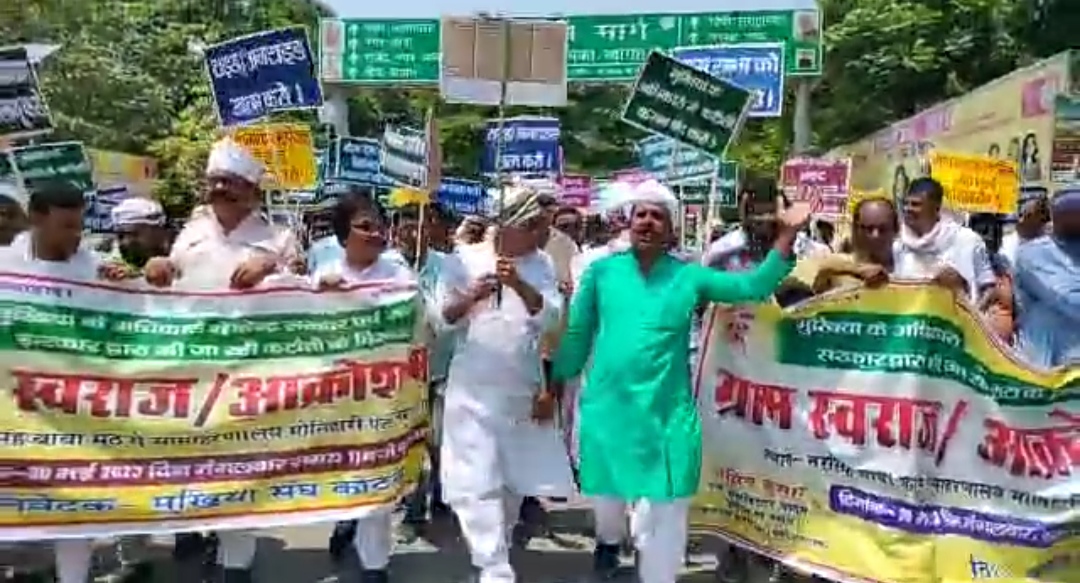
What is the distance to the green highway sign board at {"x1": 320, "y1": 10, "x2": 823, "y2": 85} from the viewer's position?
25.1m

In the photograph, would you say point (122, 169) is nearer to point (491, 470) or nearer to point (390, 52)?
point (390, 52)

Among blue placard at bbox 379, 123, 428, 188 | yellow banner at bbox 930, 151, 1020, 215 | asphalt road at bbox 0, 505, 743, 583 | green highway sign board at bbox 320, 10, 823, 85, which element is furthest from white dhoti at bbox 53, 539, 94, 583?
green highway sign board at bbox 320, 10, 823, 85

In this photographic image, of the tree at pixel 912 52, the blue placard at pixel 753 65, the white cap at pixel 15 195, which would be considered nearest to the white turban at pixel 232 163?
the white cap at pixel 15 195

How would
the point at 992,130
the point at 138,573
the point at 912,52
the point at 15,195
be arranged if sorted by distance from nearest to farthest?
the point at 138,573 < the point at 15,195 < the point at 992,130 < the point at 912,52

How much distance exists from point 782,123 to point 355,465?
32.5m

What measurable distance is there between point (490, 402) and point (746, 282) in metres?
1.21

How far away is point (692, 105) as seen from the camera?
748cm

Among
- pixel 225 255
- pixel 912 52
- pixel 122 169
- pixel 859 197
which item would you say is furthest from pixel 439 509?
pixel 122 169

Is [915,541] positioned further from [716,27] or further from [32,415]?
[716,27]

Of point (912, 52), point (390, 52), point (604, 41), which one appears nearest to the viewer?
point (604, 41)

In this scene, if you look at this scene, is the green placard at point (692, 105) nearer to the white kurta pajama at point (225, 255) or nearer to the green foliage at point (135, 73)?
the white kurta pajama at point (225, 255)

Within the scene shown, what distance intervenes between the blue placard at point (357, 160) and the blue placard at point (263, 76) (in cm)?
474

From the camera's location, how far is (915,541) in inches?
229

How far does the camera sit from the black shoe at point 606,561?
6824 mm
